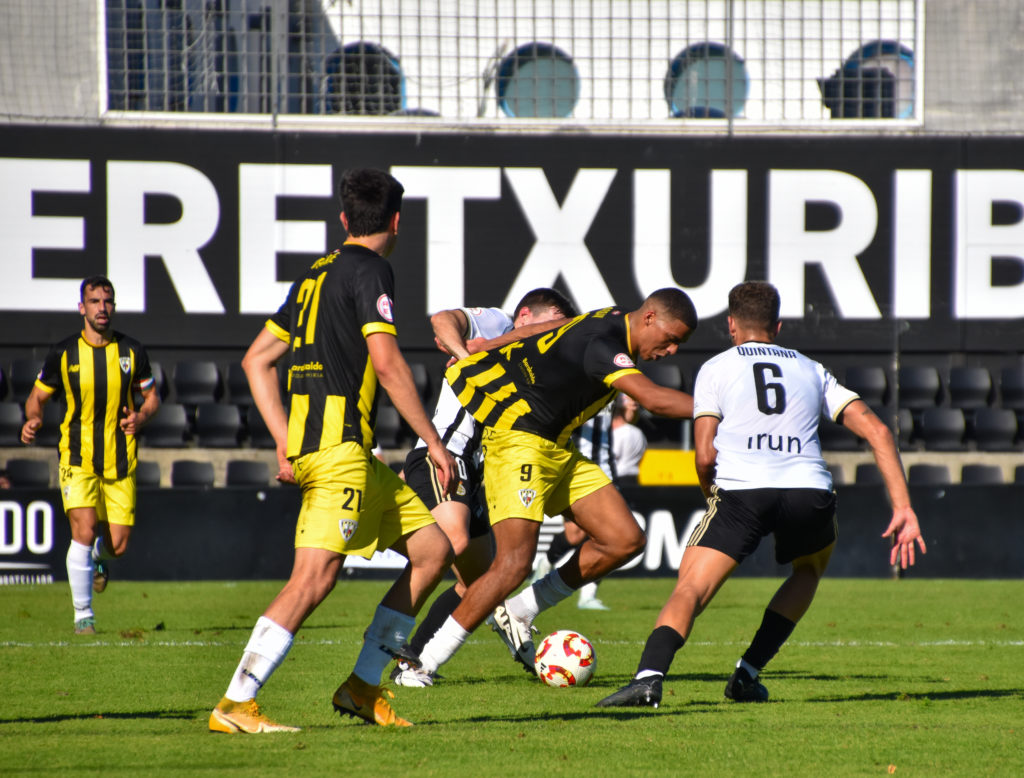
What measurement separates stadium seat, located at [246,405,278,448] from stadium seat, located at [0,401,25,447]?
8.67 ft

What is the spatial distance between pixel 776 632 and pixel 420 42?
13.0 meters

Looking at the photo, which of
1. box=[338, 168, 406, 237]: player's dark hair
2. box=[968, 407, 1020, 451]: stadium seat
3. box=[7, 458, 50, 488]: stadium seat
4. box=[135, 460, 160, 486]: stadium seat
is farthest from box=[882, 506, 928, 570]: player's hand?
box=[7, 458, 50, 488]: stadium seat

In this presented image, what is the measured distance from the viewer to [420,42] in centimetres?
1802

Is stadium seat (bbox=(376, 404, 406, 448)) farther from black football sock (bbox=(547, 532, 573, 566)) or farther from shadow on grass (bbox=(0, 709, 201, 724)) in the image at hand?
shadow on grass (bbox=(0, 709, 201, 724))

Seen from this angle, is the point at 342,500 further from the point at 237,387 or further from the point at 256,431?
the point at 237,387

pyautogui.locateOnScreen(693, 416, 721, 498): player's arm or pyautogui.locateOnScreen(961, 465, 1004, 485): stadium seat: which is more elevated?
pyautogui.locateOnScreen(693, 416, 721, 498): player's arm

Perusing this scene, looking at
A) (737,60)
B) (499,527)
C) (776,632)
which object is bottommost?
(776,632)

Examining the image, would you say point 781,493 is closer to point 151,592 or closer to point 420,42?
point 151,592

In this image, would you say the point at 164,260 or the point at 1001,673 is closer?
the point at 1001,673

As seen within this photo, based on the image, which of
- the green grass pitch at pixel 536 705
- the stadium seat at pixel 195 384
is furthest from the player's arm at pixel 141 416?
the stadium seat at pixel 195 384

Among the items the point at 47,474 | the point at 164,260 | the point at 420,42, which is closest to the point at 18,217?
the point at 164,260

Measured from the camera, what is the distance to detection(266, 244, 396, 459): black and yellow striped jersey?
5.21m

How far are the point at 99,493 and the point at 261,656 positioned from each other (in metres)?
5.68

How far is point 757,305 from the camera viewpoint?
20.4 feet
